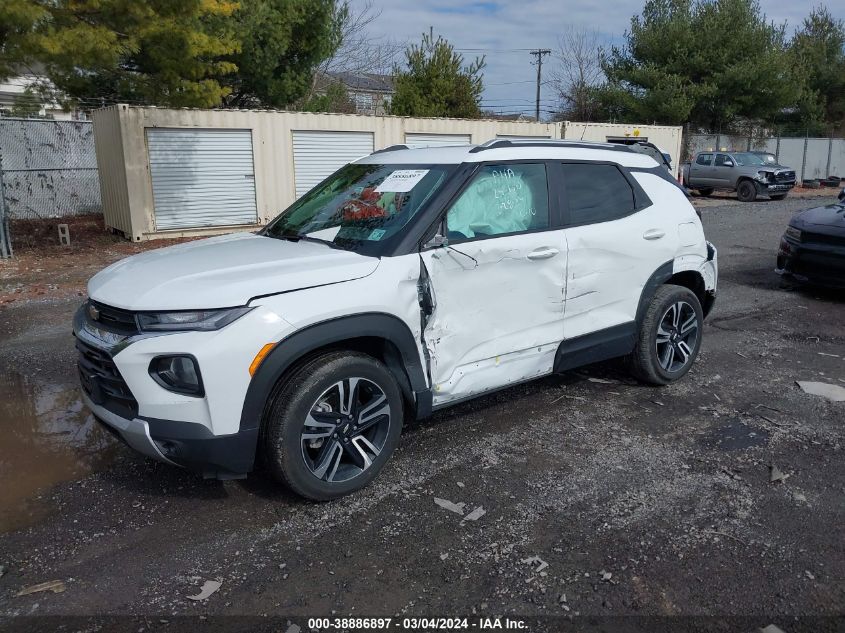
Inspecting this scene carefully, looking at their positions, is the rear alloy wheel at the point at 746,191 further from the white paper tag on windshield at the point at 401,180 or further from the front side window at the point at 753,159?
the white paper tag on windshield at the point at 401,180

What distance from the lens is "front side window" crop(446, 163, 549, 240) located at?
4.09 m

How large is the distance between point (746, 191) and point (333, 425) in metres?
24.2

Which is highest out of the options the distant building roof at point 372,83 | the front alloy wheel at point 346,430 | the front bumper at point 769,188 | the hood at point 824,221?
the distant building roof at point 372,83

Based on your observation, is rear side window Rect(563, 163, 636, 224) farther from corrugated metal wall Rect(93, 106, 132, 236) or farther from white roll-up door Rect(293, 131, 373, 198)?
white roll-up door Rect(293, 131, 373, 198)

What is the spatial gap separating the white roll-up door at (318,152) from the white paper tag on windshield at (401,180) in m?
11.5

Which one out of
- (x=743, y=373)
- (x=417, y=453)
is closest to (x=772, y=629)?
(x=417, y=453)

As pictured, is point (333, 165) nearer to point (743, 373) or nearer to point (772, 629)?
point (743, 373)

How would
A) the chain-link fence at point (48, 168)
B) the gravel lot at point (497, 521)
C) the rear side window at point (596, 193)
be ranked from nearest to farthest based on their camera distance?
the gravel lot at point (497, 521), the rear side window at point (596, 193), the chain-link fence at point (48, 168)

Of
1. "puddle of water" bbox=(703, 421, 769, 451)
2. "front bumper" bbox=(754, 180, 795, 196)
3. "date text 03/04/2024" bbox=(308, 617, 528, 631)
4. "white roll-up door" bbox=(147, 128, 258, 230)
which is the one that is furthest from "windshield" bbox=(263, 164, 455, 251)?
"front bumper" bbox=(754, 180, 795, 196)

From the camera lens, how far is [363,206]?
4.27m

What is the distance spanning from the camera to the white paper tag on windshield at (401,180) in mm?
4223

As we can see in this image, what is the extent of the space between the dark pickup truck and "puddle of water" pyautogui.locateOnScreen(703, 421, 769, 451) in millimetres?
21825

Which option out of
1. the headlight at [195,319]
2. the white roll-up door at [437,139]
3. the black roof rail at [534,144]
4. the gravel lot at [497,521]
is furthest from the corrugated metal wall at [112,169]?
the headlight at [195,319]

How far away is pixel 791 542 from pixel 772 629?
73 centimetres
